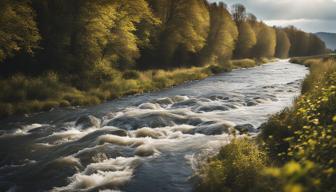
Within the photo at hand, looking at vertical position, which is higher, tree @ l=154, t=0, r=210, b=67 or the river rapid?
tree @ l=154, t=0, r=210, b=67

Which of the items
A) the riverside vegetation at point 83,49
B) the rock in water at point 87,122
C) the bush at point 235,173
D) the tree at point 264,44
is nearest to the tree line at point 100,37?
the riverside vegetation at point 83,49

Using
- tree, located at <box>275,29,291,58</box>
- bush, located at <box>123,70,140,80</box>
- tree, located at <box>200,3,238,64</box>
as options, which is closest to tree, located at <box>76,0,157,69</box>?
bush, located at <box>123,70,140,80</box>

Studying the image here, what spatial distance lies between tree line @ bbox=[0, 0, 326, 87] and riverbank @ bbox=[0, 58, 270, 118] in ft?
5.19

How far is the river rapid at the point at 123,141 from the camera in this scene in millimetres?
10141

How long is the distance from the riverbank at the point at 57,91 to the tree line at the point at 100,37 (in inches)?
62.3

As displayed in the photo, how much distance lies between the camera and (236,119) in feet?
55.7

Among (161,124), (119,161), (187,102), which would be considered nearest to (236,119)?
(161,124)

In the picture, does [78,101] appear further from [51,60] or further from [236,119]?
[236,119]

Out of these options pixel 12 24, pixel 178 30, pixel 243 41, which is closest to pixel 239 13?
pixel 243 41

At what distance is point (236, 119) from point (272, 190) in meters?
10.4

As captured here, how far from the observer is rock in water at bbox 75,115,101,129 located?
1672 cm

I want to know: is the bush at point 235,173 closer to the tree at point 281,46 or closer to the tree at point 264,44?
the tree at point 264,44

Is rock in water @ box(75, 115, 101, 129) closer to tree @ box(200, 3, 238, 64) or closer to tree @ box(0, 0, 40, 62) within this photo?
tree @ box(0, 0, 40, 62)

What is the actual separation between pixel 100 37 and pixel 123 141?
14675 millimetres
